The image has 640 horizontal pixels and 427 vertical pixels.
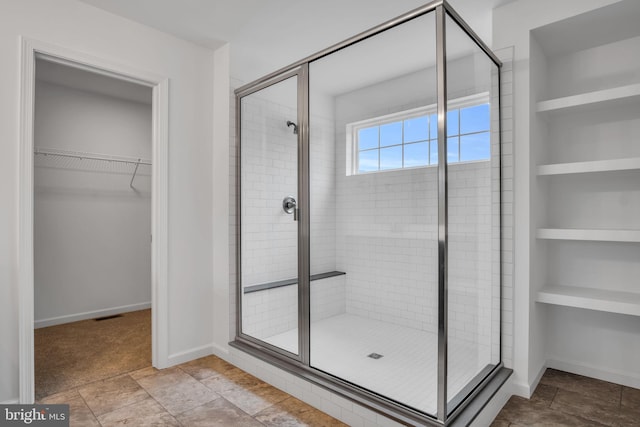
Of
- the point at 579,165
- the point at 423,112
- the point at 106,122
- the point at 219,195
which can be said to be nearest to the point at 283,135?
the point at 219,195

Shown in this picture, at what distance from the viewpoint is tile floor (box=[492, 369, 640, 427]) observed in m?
1.96

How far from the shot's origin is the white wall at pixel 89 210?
3689mm

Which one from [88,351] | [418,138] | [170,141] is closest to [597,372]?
[418,138]

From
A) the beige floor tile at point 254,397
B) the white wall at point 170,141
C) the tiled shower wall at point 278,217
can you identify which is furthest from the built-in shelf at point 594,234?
the white wall at point 170,141

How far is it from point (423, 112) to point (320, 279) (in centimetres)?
131

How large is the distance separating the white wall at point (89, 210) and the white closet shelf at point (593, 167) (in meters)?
4.12

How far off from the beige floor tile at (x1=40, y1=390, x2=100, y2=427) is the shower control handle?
63.9 inches

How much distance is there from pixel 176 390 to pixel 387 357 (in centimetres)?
139

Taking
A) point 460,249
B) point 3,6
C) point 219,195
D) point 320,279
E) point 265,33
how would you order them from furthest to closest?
point 219,195 → point 265,33 → point 320,279 → point 3,6 → point 460,249

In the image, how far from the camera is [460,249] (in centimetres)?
196

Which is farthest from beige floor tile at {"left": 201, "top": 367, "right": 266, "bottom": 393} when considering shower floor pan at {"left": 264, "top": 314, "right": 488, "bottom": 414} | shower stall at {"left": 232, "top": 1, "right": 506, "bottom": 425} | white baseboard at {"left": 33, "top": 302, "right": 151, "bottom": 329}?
white baseboard at {"left": 33, "top": 302, "right": 151, "bottom": 329}

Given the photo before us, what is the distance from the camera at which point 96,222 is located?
4.02 meters

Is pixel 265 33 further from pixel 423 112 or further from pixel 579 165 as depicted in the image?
pixel 579 165

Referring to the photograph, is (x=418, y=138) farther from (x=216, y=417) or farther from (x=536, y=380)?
(x=216, y=417)
